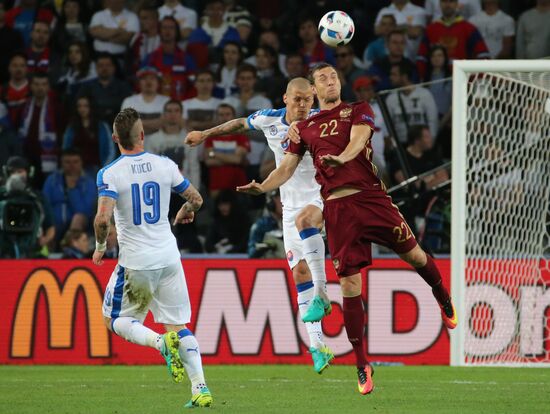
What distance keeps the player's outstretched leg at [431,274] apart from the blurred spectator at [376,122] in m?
5.35

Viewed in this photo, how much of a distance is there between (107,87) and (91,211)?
6.71ft

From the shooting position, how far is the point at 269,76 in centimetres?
1642

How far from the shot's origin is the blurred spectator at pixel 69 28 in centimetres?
1739

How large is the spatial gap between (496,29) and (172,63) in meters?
4.60

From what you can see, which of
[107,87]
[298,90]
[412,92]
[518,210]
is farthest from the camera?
[107,87]

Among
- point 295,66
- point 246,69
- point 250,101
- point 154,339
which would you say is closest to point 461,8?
point 295,66

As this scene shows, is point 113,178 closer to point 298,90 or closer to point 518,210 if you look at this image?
point 298,90

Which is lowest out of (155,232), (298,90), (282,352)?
(282,352)

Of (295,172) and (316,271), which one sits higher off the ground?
(295,172)

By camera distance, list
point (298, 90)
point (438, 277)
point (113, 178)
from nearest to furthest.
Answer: point (113, 178), point (438, 277), point (298, 90)

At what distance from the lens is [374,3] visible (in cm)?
1748

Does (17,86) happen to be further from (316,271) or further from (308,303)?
(316,271)

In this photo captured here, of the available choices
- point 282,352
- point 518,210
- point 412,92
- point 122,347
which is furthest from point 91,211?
point 518,210

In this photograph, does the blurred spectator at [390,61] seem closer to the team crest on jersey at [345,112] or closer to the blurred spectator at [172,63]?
the blurred spectator at [172,63]
